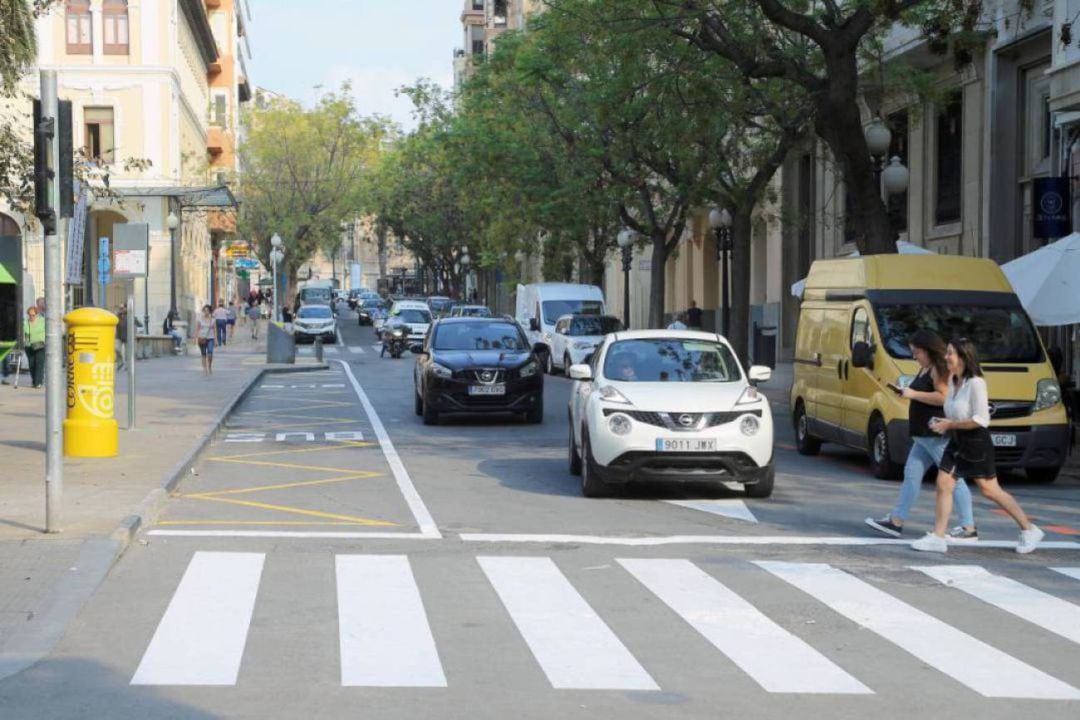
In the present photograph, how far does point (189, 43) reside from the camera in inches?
2768

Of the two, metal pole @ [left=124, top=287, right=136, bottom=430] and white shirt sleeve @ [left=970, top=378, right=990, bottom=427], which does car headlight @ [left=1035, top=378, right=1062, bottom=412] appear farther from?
metal pole @ [left=124, top=287, right=136, bottom=430]

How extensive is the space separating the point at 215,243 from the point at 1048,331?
2772 inches

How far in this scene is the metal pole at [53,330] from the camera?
1134 centimetres

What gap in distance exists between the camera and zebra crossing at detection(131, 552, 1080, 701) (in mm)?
7574

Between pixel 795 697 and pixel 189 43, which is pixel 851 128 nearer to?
pixel 795 697

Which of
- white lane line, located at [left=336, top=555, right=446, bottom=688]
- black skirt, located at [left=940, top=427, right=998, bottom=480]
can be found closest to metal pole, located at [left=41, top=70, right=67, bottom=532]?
white lane line, located at [left=336, top=555, right=446, bottom=688]

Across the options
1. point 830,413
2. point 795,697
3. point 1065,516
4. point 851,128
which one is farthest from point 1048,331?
point 795,697

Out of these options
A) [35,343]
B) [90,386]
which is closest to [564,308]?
[35,343]

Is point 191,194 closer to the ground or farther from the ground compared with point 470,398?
farther from the ground

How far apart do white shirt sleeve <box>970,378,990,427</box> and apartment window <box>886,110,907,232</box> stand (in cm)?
2318

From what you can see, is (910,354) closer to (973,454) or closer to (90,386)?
(973,454)

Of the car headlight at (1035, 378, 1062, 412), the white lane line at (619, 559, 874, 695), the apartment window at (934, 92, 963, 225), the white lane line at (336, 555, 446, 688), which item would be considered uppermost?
the apartment window at (934, 92, 963, 225)

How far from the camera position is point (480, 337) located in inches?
1005

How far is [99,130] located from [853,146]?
136ft
